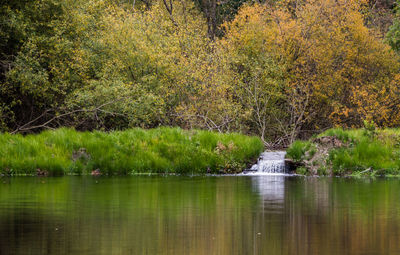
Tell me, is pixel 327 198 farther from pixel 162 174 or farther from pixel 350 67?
pixel 350 67

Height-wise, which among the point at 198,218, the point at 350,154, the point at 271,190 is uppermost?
the point at 198,218

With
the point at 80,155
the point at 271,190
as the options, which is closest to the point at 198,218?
the point at 271,190

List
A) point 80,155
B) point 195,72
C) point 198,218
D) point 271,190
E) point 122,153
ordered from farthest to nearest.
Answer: point 195,72, point 122,153, point 80,155, point 271,190, point 198,218

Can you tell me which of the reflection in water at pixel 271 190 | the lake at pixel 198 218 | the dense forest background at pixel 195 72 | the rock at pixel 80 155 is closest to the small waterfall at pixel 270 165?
the reflection in water at pixel 271 190

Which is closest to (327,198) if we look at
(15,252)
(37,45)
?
(15,252)

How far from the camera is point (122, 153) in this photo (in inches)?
1107

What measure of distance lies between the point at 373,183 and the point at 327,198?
6.01 metres

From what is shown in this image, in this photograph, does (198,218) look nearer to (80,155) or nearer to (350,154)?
(80,155)

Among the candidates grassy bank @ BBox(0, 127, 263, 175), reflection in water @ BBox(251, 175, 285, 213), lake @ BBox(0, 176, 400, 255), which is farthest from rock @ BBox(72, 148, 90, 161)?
reflection in water @ BBox(251, 175, 285, 213)

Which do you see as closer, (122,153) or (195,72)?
(122,153)

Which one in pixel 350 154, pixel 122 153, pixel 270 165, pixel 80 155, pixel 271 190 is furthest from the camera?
pixel 270 165

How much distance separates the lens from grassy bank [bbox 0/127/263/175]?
27.1 meters

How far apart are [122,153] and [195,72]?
8.86 meters

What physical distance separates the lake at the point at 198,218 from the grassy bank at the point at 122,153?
4932 millimetres
